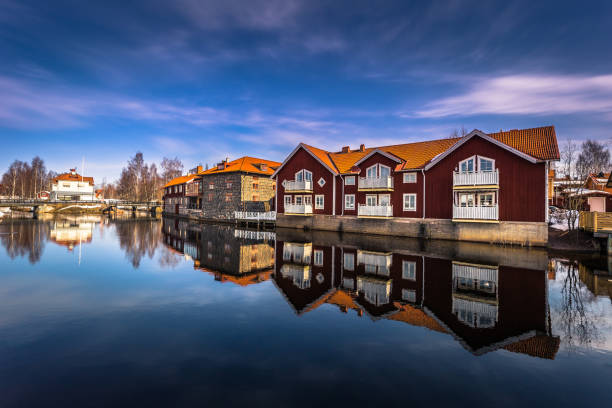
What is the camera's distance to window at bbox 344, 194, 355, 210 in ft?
111

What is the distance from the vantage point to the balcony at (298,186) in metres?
37.0

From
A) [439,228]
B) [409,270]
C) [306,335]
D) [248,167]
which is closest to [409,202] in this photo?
[439,228]

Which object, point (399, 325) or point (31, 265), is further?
point (31, 265)

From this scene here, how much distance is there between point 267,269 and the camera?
1636 centimetres

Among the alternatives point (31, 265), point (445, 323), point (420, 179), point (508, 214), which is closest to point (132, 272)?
point (31, 265)

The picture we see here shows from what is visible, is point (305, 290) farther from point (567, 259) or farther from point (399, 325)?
point (567, 259)

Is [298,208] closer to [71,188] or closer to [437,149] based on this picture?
[437,149]

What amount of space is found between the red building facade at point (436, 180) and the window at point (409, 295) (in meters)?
17.0

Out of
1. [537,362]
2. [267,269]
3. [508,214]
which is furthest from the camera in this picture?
[508,214]

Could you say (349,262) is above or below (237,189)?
below

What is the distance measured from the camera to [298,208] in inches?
1463

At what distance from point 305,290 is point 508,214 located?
20.9 meters

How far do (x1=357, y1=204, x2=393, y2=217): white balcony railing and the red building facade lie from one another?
0.10 m

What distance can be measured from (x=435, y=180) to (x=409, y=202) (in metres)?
3.24
